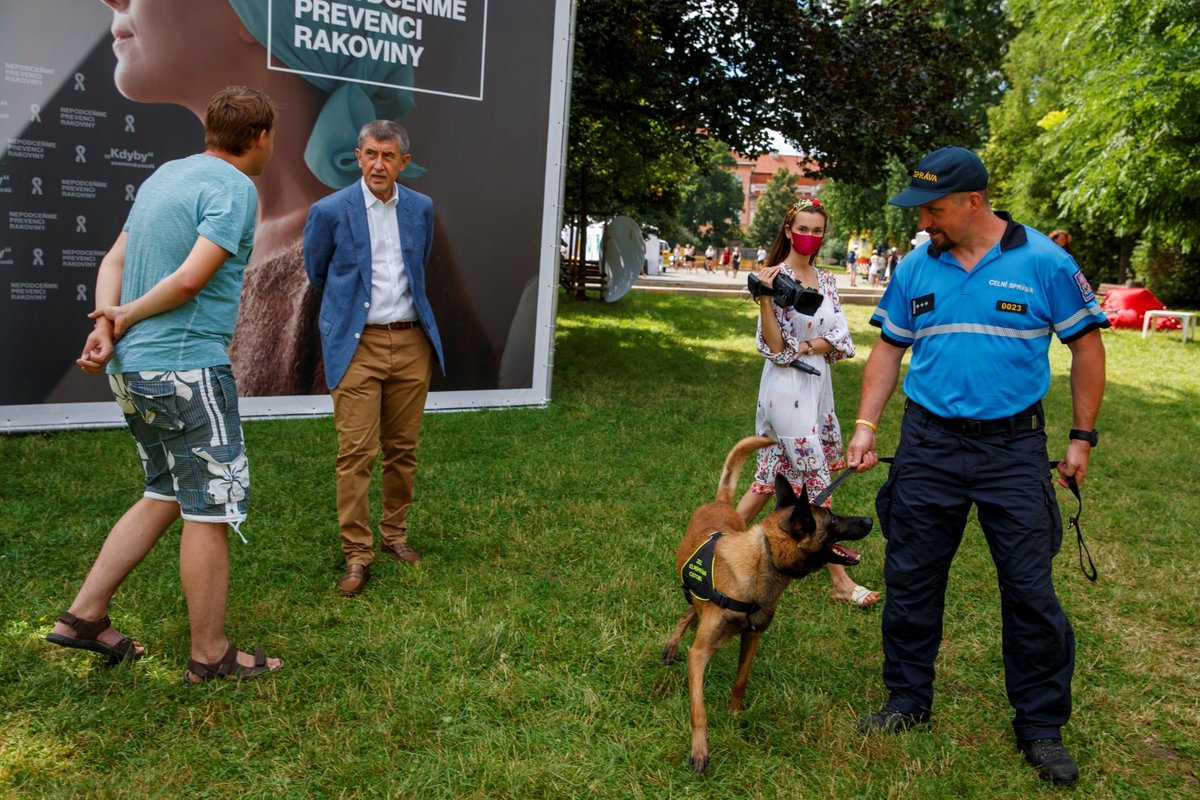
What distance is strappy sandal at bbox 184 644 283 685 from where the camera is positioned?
3.46m

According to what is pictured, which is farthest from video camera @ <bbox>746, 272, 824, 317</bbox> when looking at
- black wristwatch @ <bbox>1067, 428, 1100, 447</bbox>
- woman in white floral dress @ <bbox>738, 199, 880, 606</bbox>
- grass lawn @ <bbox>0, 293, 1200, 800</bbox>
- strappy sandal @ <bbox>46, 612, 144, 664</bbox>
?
strappy sandal @ <bbox>46, 612, 144, 664</bbox>

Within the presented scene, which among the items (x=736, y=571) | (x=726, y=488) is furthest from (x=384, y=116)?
(x=736, y=571)

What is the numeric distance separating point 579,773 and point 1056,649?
1798mm

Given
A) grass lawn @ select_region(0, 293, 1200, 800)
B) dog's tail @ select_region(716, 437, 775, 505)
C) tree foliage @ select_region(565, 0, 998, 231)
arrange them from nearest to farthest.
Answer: grass lawn @ select_region(0, 293, 1200, 800), dog's tail @ select_region(716, 437, 775, 505), tree foliage @ select_region(565, 0, 998, 231)

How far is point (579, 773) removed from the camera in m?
3.07

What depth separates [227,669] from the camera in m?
3.49

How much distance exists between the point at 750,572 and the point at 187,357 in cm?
223

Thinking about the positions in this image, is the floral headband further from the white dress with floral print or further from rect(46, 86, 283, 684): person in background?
rect(46, 86, 283, 684): person in background

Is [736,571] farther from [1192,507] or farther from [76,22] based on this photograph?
[76,22]

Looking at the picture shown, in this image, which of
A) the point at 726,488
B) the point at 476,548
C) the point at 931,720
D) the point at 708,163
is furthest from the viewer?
the point at 708,163

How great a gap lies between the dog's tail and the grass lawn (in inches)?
28.6

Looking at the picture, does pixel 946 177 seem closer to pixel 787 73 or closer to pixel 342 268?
pixel 342 268

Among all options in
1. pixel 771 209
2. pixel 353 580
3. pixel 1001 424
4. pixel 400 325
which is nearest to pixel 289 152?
pixel 400 325

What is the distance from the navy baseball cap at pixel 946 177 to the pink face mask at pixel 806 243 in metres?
1.08
